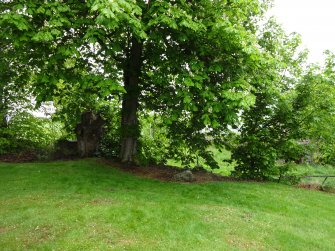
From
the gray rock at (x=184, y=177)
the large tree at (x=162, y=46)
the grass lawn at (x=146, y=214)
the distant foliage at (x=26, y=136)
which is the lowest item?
the grass lawn at (x=146, y=214)

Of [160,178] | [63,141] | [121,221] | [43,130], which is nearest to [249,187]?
[160,178]

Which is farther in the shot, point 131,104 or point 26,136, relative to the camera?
point 26,136

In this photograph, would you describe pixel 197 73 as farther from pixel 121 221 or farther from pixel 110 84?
pixel 121 221

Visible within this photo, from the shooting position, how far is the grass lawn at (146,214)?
6.73m

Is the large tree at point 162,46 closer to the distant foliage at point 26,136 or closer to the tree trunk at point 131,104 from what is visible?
the tree trunk at point 131,104

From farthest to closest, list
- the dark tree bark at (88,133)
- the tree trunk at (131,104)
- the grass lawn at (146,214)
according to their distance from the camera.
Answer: the dark tree bark at (88,133)
the tree trunk at (131,104)
the grass lawn at (146,214)

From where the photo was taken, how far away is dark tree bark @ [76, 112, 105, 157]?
45.3 ft

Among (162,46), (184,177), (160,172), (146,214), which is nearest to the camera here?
(146,214)

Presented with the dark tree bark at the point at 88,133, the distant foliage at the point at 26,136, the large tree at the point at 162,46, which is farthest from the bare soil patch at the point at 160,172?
the distant foliage at the point at 26,136

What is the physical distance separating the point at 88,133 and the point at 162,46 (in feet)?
16.9

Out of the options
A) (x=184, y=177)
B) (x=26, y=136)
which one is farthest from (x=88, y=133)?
(x=184, y=177)

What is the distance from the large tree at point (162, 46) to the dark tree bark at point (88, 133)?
231cm

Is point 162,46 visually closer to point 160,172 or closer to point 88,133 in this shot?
point 160,172

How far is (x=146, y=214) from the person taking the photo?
26.0 feet
